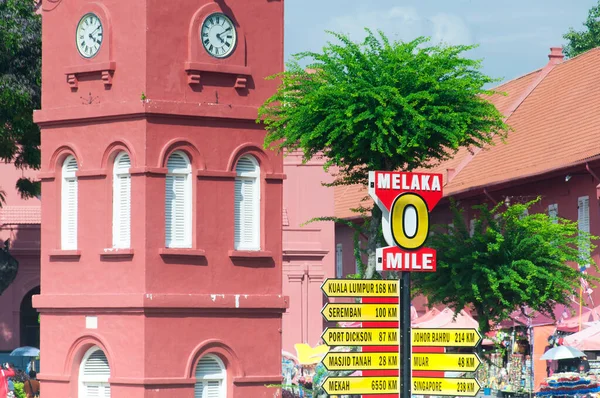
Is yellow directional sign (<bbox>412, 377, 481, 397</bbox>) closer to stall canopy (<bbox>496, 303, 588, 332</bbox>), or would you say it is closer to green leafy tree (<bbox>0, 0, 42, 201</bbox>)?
stall canopy (<bbox>496, 303, 588, 332</bbox>)

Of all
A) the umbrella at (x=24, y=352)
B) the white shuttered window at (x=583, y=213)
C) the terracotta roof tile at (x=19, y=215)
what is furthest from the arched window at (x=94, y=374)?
the terracotta roof tile at (x=19, y=215)

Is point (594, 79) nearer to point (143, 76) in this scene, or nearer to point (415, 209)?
point (143, 76)

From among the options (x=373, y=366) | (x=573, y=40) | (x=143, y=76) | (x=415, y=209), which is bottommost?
(x=373, y=366)

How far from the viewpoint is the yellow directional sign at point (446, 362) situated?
16.8 meters

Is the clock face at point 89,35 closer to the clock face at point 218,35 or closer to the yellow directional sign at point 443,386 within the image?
the clock face at point 218,35

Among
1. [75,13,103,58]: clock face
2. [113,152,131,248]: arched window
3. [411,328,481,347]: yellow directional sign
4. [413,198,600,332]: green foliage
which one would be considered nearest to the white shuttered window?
[413,198,600,332]: green foliage

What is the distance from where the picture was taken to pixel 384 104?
81.4 ft

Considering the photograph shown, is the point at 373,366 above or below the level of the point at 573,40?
below

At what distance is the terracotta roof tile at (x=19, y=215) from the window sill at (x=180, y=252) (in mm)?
26839

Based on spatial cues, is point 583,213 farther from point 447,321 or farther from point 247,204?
point 247,204

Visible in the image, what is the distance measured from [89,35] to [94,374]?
22.0 ft

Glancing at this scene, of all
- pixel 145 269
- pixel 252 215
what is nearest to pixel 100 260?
pixel 145 269

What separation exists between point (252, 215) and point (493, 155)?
19.0 metres

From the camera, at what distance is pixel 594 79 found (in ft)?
140
